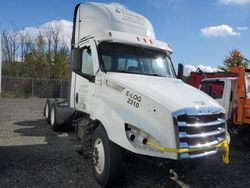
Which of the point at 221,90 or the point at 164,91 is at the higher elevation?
the point at 164,91

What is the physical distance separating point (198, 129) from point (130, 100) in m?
1.16

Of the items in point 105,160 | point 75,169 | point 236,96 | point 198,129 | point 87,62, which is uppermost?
point 87,62

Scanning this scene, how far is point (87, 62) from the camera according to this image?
6.50m

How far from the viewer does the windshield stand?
237 inches

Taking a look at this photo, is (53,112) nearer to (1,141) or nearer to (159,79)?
(1,141)

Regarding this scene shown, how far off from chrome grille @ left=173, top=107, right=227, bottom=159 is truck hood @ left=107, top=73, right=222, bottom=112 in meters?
0.12

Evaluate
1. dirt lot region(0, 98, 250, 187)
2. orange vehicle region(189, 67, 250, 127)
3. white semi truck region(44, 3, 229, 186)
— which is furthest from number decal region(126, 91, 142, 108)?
orange vehicle region(189, 67, 250, 127)

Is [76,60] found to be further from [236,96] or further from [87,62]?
[236,96]

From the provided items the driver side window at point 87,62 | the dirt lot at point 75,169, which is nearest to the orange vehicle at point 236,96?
the dirt lot at point 75,169

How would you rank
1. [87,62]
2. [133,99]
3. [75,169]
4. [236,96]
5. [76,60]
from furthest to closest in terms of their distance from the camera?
[236,96], [87,62], [75,169], [76,60], [133,99]

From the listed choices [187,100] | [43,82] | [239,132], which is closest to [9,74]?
[43,82]

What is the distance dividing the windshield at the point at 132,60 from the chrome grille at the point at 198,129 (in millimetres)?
1653

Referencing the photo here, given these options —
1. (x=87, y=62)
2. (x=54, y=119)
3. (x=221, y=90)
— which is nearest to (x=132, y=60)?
(x=87, y=62)

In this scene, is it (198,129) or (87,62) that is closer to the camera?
(198,129)
